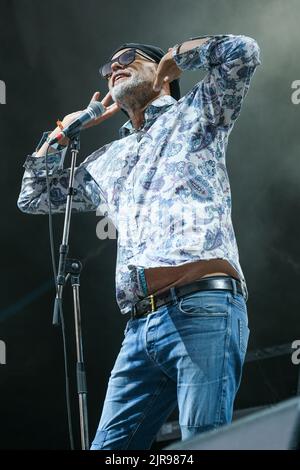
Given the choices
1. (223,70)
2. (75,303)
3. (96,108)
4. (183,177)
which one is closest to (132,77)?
(96,108)

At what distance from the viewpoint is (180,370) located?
1.86 meters

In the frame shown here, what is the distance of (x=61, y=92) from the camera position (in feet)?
14.2

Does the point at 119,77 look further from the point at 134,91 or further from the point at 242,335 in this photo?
the point at 242,335

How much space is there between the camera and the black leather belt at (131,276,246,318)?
191 cm

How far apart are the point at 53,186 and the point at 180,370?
1042 mm

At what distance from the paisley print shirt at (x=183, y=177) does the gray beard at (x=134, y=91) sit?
0.10 metres

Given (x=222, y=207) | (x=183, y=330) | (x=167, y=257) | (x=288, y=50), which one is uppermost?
(x=288, y=50)

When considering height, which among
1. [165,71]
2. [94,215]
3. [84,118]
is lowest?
[94,215]

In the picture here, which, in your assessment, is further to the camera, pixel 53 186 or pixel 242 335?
pixel 53 186

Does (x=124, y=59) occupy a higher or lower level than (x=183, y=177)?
higher

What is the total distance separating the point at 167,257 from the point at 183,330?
0.68 feet

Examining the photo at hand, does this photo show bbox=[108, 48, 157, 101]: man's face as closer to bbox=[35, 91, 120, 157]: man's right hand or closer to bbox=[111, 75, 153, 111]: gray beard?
bbox=[111, 75, 153, 111]: gray beard
